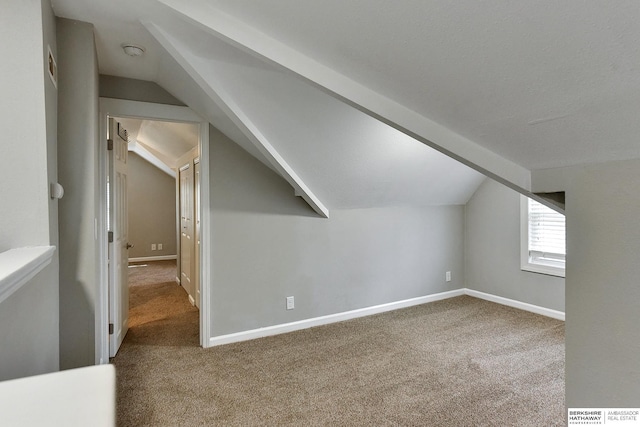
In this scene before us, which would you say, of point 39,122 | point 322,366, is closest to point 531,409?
point 322,366

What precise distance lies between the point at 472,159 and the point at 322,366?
1848 millimetres

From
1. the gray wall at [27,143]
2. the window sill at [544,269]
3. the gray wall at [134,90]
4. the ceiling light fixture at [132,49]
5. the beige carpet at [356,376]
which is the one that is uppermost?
the ceiling light fixture at [132,49]

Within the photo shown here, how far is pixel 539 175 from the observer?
4.37 ft

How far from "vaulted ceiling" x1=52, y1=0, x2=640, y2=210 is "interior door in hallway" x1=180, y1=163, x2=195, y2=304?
209 cm

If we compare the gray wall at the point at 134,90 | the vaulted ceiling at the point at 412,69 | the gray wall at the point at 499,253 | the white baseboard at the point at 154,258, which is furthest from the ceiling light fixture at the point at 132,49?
the white baseboard at the point at 154,258

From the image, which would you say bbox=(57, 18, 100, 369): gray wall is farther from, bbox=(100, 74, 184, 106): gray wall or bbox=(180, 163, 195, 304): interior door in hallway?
bbox=(180, 163, 195, 304): interior door in hallway

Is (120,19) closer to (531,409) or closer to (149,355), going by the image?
(149,355)

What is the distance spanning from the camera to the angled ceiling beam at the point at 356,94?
1.40 meters

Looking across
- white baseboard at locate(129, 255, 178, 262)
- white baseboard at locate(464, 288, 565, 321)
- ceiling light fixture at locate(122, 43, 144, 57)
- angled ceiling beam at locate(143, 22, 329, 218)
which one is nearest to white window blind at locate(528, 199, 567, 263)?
white baseboard at locate(464, 288, 565, 321)

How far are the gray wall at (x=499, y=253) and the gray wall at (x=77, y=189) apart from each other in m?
3.98

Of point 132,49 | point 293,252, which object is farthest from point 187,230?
point 132,49

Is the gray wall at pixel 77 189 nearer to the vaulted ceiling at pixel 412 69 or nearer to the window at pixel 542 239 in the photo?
the vaulted ceiling at pixel 412 69

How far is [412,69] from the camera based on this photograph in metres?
1.19

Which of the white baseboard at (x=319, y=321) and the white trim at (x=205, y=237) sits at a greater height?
the white trim at (x=205, y=237)
